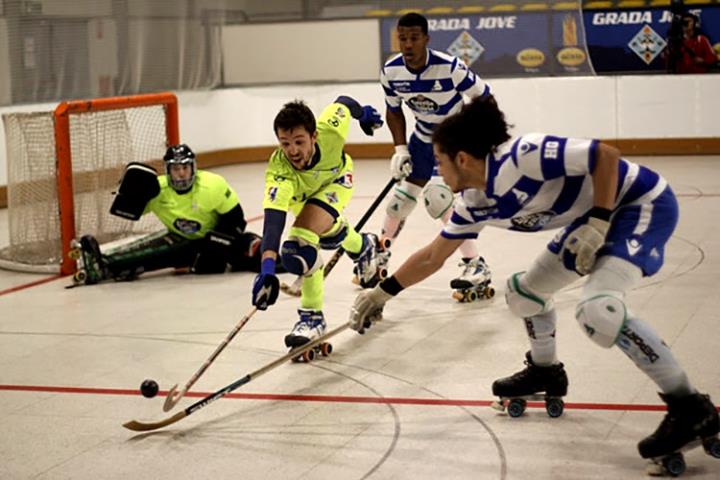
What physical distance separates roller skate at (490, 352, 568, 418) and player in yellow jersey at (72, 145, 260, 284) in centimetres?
336

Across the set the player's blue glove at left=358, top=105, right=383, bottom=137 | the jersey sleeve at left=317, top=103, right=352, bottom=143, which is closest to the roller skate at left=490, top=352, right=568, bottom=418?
the jersey sleeve at left=317, top=103, right=352, bottom=143

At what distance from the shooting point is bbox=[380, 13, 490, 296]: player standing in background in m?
6.25

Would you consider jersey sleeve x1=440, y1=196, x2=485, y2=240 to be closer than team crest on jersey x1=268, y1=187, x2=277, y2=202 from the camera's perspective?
Yes

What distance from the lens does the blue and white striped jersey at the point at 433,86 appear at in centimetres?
630

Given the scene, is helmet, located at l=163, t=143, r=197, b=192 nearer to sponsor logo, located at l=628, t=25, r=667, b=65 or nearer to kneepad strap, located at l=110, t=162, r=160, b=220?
kneepad strap, located at l=110, t=162, r=160, b=220

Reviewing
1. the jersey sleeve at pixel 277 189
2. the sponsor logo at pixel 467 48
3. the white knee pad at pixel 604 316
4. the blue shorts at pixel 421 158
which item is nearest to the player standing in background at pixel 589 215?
the white knee pad at pixel 604 316

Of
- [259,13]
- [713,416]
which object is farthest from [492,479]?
[259,13]

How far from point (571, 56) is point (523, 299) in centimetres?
866

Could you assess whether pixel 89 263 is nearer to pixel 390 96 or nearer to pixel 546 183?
pixel 390 96

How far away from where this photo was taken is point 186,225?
23.7ft

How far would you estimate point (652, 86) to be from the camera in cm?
1175

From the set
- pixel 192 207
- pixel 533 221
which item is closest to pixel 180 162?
pixel 192 207

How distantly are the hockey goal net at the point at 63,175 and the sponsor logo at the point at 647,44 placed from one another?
5.73 metres

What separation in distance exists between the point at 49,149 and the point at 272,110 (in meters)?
5.66
